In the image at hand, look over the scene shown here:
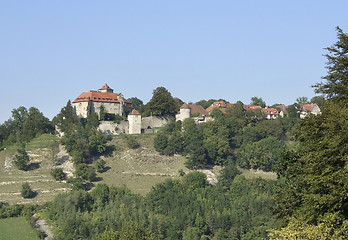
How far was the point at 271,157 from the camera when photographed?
268 ft

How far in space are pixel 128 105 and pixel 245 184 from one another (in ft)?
98.5

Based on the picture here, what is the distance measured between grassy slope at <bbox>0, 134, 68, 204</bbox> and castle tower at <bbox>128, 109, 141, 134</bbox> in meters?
11.5

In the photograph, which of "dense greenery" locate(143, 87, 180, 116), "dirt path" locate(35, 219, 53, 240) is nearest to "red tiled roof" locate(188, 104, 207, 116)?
"dense greenery" locate(143, 87, 180, 116)

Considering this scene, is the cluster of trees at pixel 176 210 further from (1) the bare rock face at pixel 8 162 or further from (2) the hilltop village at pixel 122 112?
(2) the hilltop village at pixel 122 112

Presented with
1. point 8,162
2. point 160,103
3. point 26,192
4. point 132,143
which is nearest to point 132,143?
point 132,143

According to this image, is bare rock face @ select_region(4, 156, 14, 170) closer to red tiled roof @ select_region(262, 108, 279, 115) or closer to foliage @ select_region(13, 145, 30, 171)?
foliage @ select_region(13, 145, 30, 171)

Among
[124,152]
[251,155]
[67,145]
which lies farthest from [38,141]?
[251,155]

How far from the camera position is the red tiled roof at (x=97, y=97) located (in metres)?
92.2

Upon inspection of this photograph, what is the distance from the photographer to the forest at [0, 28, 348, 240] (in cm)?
2147

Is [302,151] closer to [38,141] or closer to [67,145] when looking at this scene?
[67,145]

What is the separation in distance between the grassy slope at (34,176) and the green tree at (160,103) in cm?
1613

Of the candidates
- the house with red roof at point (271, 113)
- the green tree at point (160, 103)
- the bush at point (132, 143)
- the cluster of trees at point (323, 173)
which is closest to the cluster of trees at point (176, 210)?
the bush at point (132, 143)

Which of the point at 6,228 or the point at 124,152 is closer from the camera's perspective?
the point at 6,228

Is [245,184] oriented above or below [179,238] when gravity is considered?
above
